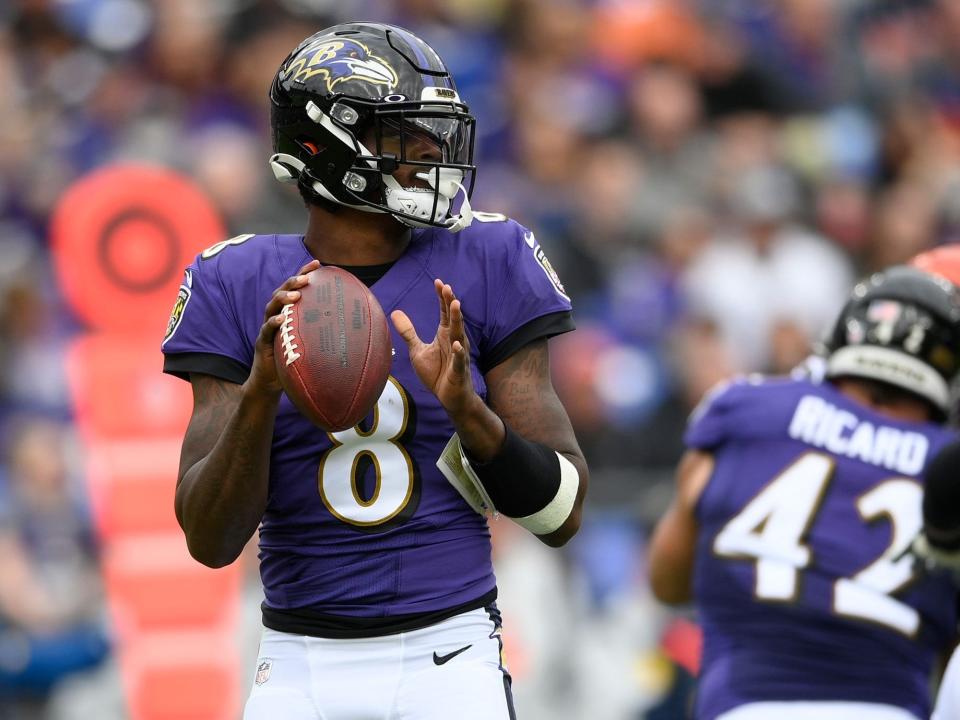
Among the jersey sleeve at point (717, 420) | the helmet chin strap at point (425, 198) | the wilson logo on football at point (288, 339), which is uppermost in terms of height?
the helmet chin strap at point (425, 198)

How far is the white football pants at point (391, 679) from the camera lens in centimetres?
311

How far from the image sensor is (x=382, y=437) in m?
3.19

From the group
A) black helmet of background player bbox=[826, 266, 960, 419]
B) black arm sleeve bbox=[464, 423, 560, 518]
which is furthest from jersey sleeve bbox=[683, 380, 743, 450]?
black arm sleeve bbox=[464, 423, 560, 518]

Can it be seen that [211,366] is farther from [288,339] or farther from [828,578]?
[828,578]

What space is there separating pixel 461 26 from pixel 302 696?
805 centimetres

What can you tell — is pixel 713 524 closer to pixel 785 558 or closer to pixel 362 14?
pixel 785 558

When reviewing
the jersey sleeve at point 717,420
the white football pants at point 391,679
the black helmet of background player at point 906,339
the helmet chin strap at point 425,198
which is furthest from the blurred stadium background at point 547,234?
the helmet chin strap at point 425,198

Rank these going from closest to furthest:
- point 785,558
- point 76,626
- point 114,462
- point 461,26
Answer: point 785,558 < point 114,462 < point 76,626 < point 461,26

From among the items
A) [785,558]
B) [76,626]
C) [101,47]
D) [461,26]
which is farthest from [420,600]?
[461,26]

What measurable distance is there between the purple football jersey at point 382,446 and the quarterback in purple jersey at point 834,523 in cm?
115

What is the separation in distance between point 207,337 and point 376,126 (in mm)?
561

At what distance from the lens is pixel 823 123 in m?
10.6

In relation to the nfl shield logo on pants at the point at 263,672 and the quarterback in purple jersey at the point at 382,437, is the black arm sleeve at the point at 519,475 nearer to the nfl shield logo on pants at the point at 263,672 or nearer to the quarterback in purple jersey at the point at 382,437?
the quarterback in purple jersey at the point at 382,437

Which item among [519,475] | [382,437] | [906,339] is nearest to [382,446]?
[382,437]
